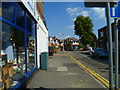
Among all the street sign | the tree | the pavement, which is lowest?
the pavement

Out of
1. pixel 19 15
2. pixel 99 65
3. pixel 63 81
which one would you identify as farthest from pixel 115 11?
pixel 99 65

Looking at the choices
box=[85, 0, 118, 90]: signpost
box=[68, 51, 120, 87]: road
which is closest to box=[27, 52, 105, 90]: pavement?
box=[68, 51, 120, 87]: road

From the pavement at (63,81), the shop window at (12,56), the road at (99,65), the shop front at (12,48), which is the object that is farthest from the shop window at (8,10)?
the road at (99,65)

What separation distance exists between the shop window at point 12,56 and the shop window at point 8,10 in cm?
26

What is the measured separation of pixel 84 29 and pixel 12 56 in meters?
49.2

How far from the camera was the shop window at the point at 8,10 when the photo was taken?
4.27 meters

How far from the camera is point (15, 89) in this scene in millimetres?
4793

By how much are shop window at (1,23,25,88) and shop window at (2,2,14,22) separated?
26cm

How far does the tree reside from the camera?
171ft

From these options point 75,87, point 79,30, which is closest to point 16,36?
point 75,87

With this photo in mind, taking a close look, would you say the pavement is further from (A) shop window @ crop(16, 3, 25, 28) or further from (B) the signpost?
(B) the signpost

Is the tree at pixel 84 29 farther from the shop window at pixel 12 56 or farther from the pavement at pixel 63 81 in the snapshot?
the shop window at pixel 12 56

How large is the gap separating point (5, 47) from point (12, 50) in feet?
2.59

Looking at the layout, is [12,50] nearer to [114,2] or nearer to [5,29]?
[5,29]
